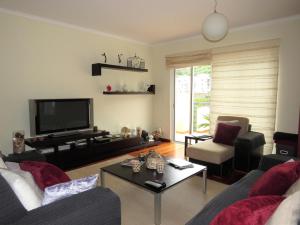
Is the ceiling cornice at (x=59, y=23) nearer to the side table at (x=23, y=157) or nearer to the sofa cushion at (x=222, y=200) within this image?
the side table at (x=23, y=157)

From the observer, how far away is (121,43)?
495cm

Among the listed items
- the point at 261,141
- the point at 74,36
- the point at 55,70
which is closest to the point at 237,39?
the point at 261,141

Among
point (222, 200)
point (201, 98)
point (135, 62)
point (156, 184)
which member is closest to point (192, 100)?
point (201, 98)

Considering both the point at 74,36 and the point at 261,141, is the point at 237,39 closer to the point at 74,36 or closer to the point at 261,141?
the point at 261,141

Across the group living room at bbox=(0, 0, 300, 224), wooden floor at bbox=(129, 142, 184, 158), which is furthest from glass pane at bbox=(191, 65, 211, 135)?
wooden floor at bbox=(129, 142, 184, 158)

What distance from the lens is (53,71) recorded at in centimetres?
390

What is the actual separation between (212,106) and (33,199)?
3.93 metres

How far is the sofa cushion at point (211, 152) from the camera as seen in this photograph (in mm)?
3131

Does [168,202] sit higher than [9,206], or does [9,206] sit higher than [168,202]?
[9,206]

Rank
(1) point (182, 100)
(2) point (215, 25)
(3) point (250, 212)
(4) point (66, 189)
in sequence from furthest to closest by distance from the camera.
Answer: (1) point (182, 100) → (2) point (215, 25) → (4) point (66, 189) → (3) point (250, 212)

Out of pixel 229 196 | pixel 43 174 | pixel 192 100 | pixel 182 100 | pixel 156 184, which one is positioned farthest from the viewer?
pixel 182 100

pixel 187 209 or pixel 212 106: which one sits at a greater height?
pixel 212 106

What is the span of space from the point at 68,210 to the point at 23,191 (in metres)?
0.32

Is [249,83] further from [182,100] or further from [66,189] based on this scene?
[66,189]
